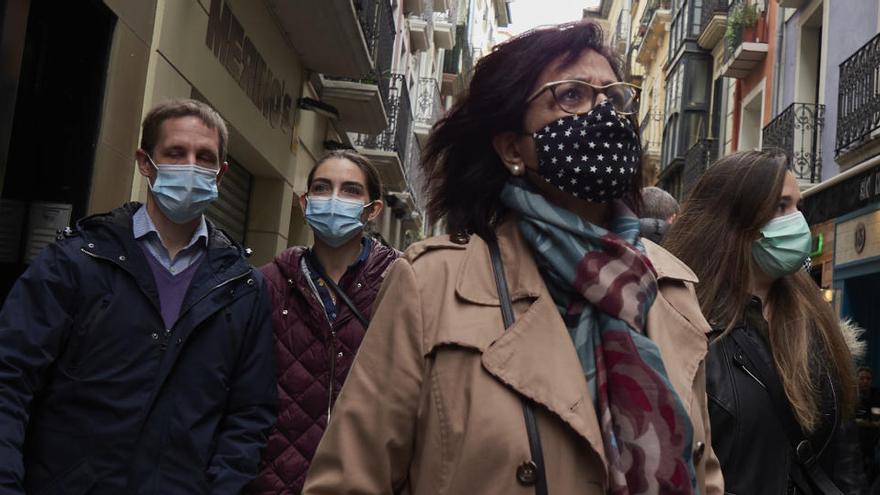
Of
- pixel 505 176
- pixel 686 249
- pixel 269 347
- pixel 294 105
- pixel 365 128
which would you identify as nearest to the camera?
pixel 505 176

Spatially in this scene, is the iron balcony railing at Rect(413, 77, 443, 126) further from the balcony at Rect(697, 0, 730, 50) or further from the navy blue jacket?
the navy blue jacket

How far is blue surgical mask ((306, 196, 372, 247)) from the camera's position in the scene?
448cm

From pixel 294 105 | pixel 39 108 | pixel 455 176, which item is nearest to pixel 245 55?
pixel 294 105

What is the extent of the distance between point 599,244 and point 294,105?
11153mm


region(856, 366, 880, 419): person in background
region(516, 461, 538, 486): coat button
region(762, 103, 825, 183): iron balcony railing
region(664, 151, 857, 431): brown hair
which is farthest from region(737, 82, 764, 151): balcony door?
region(516, 461, 538, 486): coat button

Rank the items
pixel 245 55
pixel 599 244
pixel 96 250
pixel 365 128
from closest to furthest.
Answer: pixel 599 244
pixel 96 250
pixel 245 55
pixel 365 128

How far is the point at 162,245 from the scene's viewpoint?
3367 millimetres

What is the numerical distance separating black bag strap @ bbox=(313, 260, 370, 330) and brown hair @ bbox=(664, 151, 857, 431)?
1302 mm

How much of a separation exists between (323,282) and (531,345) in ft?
7.36

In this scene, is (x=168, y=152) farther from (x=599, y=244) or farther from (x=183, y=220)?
(x=599, y=244)

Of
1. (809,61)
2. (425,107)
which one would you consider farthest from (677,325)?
(425,107)

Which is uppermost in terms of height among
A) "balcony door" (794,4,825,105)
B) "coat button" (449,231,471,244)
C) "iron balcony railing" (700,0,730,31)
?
"iron balcony railing" (700,0,730,31)

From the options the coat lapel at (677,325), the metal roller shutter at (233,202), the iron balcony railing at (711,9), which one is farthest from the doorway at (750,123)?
Result: the coat lapel at (677,325)

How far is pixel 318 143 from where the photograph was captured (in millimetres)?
15312
